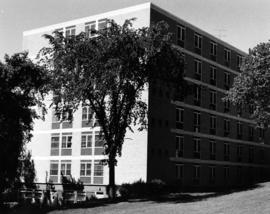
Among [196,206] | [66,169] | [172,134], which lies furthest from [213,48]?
[196,206]

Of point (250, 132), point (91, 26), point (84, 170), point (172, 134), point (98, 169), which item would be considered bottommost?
point (84, 170)

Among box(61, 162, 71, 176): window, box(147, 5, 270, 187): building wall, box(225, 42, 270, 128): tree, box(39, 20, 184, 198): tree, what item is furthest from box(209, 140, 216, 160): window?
box(39, 20, 184, 198): tree

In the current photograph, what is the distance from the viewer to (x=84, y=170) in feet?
154

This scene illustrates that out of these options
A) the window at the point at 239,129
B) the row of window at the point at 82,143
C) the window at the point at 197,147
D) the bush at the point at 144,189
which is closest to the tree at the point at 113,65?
the bush at the point at 144,189

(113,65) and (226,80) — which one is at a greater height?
(226,80)

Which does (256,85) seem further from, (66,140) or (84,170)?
(66,140)

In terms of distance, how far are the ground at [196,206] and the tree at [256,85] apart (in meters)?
5.62

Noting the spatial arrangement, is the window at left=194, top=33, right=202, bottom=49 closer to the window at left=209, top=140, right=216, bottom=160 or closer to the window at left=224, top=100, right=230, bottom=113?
the window at left=224, top=100, right=230, bottom=113

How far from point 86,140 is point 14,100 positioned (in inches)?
560

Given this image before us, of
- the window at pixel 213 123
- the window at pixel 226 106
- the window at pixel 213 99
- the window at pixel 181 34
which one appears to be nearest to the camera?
the window at pixel 181 34

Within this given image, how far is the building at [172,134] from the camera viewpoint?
44.1 meters

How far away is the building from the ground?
36.5 ft

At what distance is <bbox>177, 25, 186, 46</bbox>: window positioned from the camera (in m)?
47.9

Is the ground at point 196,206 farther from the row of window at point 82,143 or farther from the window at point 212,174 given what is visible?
the window at point 212,174
